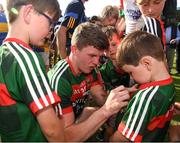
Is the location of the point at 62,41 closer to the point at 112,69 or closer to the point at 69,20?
the point at 69,20

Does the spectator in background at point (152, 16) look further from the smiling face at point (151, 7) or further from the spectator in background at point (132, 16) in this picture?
the spectator in background at point (132, 16)

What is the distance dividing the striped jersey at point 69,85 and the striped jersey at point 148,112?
28.7 inches

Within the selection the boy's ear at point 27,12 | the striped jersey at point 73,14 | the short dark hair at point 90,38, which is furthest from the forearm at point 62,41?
the boy's ear at point 27,12

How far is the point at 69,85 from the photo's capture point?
2.74 meters

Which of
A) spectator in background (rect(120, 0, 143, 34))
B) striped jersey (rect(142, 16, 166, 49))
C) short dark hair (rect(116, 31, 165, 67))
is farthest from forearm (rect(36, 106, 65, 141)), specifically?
spectator in background (rect(120, 0, 143, 34))

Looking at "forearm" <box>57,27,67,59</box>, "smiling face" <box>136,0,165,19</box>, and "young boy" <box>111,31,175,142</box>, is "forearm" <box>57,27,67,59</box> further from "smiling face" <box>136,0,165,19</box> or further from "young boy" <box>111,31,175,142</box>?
"young boy" <box>111,31,175,142</box>

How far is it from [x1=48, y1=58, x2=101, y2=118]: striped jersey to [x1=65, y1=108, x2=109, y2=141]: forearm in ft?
0.94

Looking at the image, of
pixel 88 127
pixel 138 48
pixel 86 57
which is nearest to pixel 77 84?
pixel 86 57

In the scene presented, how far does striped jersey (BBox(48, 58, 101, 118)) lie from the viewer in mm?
2670

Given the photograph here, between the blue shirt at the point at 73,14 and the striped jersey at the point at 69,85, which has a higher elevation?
the blue shirt at the point at 73,14

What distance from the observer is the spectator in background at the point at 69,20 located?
486 cm

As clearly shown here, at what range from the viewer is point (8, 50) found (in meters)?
1.79

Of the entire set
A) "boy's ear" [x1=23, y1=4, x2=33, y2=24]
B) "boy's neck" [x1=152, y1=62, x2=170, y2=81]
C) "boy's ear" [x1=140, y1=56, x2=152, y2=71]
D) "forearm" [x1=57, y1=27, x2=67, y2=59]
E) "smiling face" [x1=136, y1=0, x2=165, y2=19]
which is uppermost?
"boy's ear" [x1=23, y1=4, x2=33, y2=24]

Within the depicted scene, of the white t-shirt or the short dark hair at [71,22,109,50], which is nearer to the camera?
the short dark hair at [71,22,109,50]
